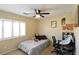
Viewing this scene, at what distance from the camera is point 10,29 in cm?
187

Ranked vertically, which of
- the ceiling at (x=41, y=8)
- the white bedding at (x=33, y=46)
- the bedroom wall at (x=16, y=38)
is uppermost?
the ceiling at (x=41, y=8)

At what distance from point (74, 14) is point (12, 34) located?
1.14m

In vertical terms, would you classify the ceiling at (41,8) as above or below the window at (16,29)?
above

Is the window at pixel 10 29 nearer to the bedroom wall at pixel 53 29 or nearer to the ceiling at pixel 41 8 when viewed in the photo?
the ceiling at pixel 41 8

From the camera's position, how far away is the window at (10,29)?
69.6 inches

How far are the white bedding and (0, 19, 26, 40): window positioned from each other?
0.19 meters

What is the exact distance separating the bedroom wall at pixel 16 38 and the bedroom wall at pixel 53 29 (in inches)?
5.1

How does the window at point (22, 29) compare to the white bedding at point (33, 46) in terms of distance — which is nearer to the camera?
the white bedding at point (33, 46)

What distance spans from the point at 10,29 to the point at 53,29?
77 cm

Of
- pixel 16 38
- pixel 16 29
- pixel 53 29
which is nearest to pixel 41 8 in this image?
pixel 53 29

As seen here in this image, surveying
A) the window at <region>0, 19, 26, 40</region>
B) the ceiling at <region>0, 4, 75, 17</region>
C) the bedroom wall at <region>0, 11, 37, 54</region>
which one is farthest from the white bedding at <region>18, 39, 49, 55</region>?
the ceiling at <region>0, 4, 75, 17</region>

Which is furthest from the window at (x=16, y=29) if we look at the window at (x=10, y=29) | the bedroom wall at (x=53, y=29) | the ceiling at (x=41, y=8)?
the bedroom wall at (x=53, y=29)

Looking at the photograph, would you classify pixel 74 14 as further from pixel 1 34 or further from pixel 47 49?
pixel 1 34

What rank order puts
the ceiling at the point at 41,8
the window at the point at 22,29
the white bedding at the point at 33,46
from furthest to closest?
the window at the point at 22,29 → the white bedding at the point at 33,46 → the ceiling at the point at 41,8
